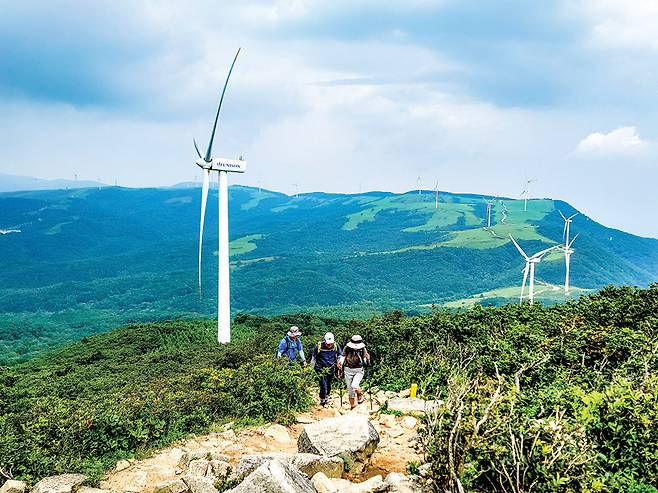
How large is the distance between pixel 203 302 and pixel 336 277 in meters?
42.8

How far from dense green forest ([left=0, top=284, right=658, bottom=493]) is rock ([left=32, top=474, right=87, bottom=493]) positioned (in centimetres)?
52

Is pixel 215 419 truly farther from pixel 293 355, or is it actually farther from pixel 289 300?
pixel 289 300

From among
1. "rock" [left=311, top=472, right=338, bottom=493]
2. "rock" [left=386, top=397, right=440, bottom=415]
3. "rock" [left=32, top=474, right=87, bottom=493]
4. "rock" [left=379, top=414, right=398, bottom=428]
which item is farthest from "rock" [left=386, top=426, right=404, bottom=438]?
"rock" [left=32, top=474, right=87, bottom=493]

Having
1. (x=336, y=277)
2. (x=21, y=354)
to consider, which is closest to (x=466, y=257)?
(x=336, y=277)

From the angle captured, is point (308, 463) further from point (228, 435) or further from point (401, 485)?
point (228, 435)

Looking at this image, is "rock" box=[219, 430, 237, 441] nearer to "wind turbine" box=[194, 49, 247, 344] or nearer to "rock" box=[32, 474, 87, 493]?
"rock" box=[32, 474, 87, 493]

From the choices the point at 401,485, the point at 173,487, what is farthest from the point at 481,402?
the point at 173,487

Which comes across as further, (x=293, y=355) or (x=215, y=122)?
(x=215, y=122)

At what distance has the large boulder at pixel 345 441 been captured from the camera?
1091 cm

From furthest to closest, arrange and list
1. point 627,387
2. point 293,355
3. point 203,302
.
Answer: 1. point 203,302
2. point 293,355
3. point 627,387

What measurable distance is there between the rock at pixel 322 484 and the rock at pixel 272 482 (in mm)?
616

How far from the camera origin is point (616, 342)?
15.8 meters

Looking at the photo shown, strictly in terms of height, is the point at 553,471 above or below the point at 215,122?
below

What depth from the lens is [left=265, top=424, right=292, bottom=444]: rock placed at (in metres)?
13.6
